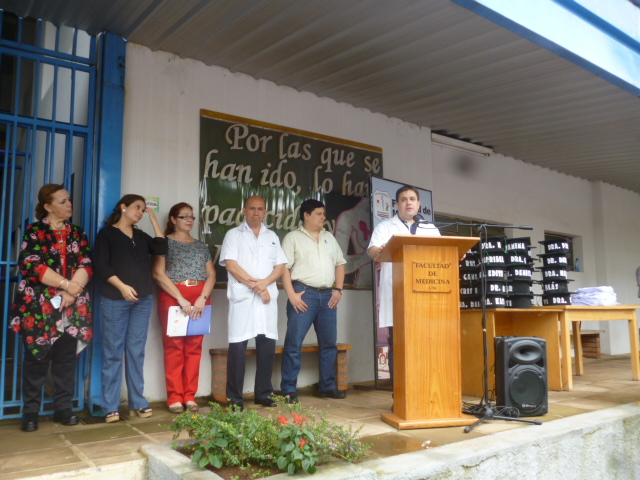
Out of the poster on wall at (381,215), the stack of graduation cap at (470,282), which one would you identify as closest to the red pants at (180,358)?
the poster on wall at (381,215)

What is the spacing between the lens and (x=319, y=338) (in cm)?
502

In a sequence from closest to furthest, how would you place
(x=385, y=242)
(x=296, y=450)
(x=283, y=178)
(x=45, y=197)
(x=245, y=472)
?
(x=296, y=450)
(x=245, y=472)
(x=45, y=197)
(x=385, y=242)
(x=283, y=178)

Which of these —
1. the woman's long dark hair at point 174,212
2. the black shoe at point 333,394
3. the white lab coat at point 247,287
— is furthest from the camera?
the black shoe at point 333,394

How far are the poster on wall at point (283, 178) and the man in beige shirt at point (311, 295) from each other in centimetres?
62

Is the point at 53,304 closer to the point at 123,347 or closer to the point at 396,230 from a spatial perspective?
the point at 123,347

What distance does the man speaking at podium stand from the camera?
14.1 feet

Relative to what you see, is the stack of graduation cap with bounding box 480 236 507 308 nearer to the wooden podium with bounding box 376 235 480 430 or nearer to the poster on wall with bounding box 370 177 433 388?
the poster on wall with bounding box 370 177 433 388

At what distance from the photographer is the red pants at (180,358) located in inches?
171

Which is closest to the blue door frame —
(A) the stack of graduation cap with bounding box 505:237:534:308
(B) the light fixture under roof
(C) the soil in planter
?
(C) the soil in planter

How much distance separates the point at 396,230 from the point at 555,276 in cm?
252

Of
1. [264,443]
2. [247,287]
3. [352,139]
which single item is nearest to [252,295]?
[247,287]

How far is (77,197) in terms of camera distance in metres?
4.81

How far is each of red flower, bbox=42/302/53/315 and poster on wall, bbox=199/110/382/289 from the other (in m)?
1.55

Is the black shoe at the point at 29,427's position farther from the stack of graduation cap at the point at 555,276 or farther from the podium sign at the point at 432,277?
the stack of graduation cap at the point at 555,276
